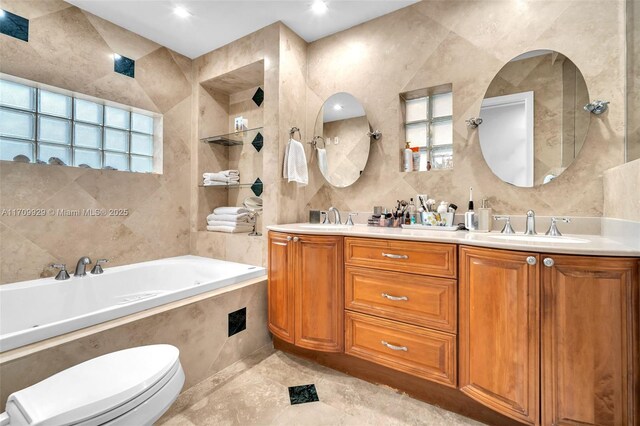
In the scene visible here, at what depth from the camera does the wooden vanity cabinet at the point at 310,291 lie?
5.83ft

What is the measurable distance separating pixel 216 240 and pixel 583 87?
2948mm

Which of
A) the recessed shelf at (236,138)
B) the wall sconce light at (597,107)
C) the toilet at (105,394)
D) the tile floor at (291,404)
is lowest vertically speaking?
the tile floor at (291,404)

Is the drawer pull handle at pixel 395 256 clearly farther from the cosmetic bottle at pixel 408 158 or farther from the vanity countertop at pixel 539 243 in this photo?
the cosmetic bottle at pixel 408 158

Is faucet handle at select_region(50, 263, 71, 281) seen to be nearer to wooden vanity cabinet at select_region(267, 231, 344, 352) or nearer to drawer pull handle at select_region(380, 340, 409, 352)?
wooden vanity cabinet at select_region(267, 231, 344, 352)

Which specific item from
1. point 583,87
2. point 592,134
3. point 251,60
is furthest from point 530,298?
point 251,60

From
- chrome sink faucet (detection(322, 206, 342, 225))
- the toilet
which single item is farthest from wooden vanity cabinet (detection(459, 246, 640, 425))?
the toilet

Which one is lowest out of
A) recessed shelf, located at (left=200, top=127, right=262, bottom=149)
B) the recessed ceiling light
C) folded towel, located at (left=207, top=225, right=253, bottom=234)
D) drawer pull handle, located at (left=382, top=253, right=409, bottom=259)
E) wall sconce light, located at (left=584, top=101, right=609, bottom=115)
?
drawer pull handle, located at (left=382, top=253, right=409, bottom=259)

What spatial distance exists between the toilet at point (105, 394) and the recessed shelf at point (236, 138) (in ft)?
7.27

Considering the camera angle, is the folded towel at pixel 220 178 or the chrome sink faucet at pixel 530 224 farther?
the folded towel at pixel 220 178

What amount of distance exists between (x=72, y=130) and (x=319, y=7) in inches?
85.0

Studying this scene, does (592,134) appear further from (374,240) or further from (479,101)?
(374,240)

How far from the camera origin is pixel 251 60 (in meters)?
2.51

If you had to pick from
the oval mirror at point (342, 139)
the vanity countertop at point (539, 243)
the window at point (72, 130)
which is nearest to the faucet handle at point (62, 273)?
the window at point (72, 130)

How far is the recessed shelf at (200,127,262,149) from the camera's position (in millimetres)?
2854
